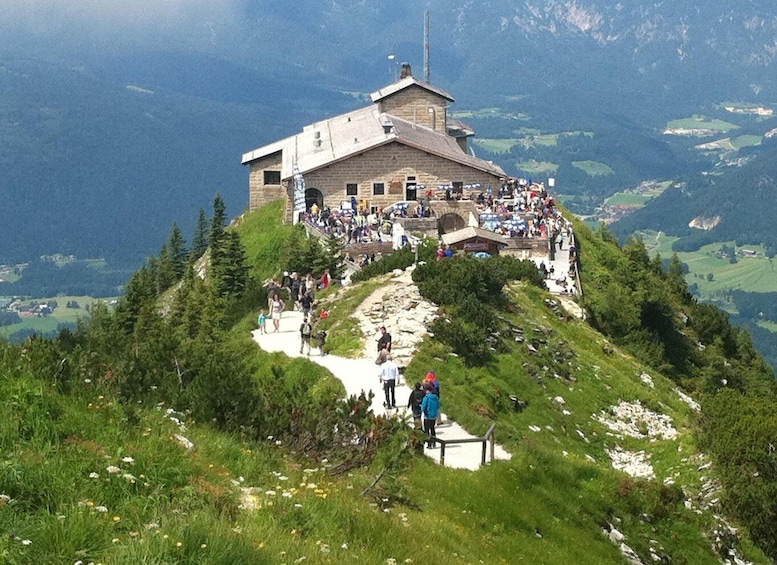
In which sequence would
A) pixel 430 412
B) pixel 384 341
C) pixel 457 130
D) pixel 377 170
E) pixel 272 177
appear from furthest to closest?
pixel 457 130 → pixel 272 177 → pixel 377 170 → pixel 384 341 → pixel 430 412

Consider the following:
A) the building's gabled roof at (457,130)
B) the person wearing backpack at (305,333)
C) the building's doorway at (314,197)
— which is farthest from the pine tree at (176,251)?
the person wearing backpack at (305,333)

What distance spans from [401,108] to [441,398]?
192ft

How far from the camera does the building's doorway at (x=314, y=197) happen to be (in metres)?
65.4

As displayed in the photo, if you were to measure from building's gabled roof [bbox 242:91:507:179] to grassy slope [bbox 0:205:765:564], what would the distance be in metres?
41.5

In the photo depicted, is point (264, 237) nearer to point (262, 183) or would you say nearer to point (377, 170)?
point (377, 170)

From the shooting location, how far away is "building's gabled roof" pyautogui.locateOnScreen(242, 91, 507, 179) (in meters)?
65.8

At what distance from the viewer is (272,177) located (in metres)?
74.6

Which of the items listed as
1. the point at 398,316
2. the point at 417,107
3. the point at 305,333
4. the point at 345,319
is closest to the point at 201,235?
the point at 417,107

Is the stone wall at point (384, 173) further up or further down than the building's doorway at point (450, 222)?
further up

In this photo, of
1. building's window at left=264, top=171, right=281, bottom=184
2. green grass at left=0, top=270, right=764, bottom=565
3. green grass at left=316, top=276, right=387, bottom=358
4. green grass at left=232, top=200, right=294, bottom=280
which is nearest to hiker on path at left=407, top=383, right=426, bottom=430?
green grass at left=0, top=270, right=764, bottom=565

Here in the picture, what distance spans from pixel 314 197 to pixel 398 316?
115 feet

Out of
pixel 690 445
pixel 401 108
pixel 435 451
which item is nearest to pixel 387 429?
pixel 435 451

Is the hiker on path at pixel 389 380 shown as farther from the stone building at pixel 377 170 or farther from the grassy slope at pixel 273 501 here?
the stone building at pixel 377 170

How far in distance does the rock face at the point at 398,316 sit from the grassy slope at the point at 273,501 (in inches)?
144
